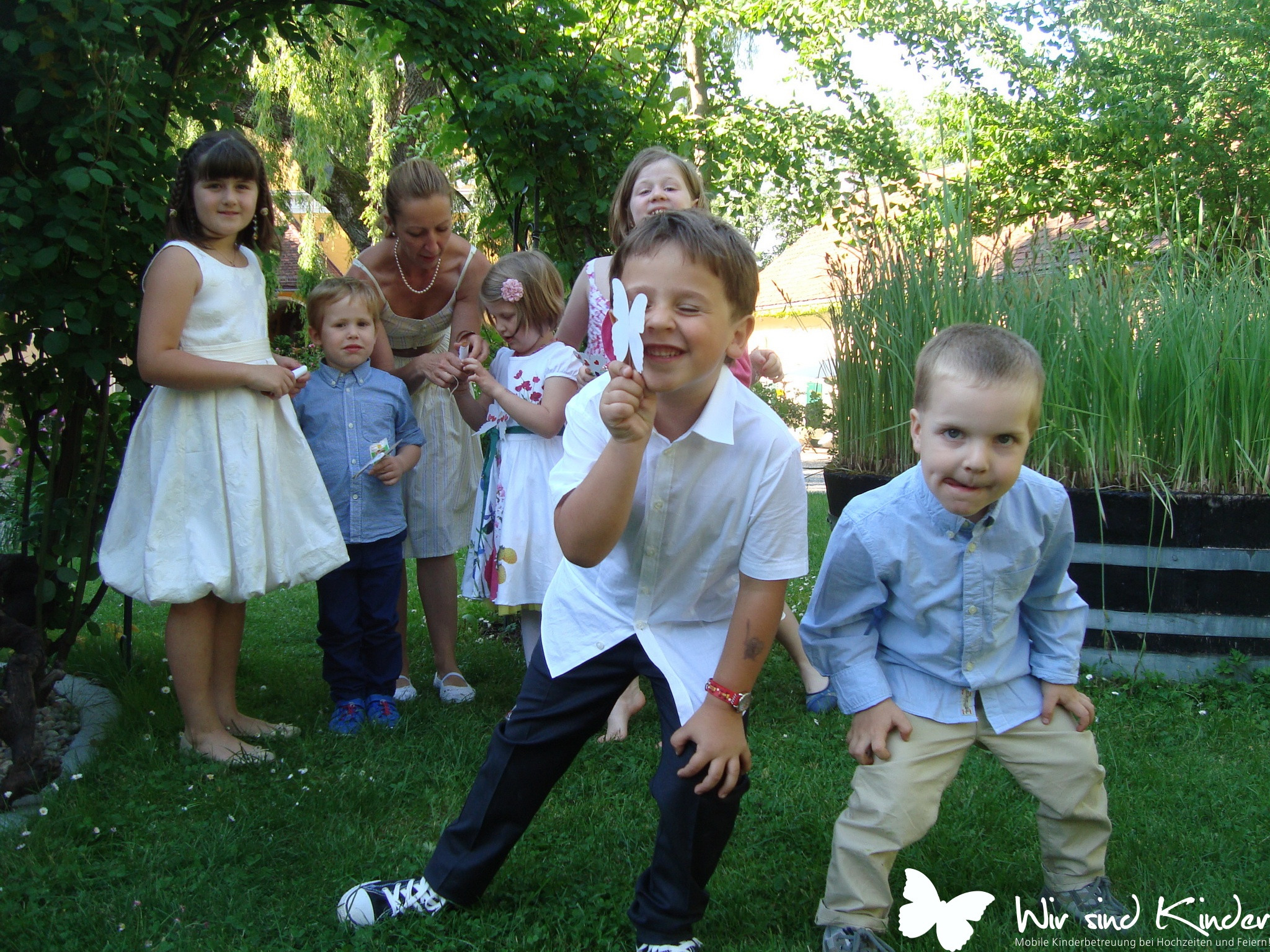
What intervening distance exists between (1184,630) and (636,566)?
8.41 ft

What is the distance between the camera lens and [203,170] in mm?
3033

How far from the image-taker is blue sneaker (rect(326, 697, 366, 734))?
327cm

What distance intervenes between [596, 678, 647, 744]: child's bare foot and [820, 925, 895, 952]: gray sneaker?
4.02ft

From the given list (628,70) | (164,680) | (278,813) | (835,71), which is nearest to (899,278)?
(628,70)

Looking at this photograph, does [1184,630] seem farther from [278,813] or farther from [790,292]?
[790,292]

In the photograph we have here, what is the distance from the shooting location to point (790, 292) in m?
25.2

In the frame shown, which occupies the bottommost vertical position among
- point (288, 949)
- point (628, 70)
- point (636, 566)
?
point (288, 949)

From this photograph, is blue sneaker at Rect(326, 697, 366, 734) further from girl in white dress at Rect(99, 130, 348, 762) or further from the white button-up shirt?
the white button-up shirt

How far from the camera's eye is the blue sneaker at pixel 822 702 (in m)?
3.42

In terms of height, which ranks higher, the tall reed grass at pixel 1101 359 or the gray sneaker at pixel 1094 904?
the tall reed grass at pixel 1101 359

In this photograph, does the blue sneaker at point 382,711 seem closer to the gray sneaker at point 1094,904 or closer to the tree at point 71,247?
the tree at point 71,247

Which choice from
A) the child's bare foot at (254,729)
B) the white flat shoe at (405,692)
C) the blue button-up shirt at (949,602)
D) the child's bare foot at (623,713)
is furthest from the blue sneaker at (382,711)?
the blue button-up shirt at (949,602)

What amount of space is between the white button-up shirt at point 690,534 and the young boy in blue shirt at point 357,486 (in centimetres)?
161

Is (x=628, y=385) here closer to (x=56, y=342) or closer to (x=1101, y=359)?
(x=56, y=342)
